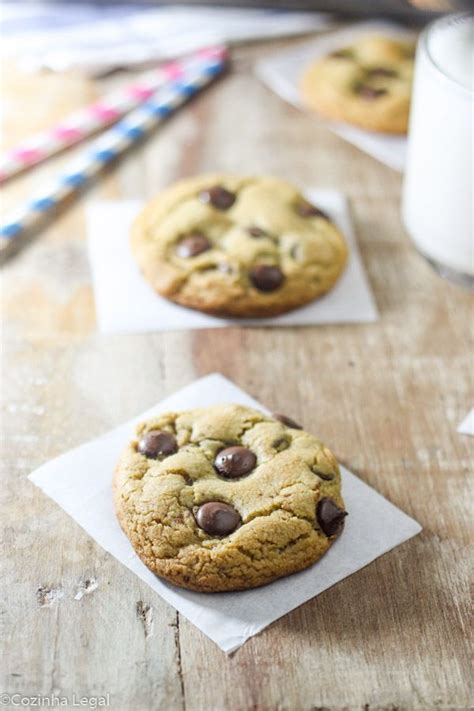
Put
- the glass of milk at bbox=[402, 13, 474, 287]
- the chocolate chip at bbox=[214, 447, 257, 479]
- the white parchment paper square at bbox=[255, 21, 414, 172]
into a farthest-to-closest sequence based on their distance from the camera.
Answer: the white parchment paper square at bbox=[255, 21, 414, 172]
the glass of milk at bbox=[402, 13, 474, 287]
the chocolate chip at bbox=[214, 447, 257, 479]

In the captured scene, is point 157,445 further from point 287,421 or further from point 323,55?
point 323,55

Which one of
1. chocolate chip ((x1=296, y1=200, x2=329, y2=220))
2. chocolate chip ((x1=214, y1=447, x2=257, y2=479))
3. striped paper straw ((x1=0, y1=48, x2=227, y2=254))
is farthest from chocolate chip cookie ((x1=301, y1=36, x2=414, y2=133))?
chocolate chip ((x1=214, y1=447, x2=257, y2=479))

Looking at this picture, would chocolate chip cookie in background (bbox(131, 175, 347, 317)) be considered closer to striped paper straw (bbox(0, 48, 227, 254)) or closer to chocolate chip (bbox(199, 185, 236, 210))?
chocolate chip (bbox(199, 185, 236, 210))

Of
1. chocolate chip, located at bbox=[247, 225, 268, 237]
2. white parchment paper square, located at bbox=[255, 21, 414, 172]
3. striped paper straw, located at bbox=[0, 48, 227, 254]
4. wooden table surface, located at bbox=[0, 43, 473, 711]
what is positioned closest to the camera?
wooden table surface, located at bbox=[0, 43, 473, 711]

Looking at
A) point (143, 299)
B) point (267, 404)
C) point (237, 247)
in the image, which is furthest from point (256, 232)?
point (267, 404)

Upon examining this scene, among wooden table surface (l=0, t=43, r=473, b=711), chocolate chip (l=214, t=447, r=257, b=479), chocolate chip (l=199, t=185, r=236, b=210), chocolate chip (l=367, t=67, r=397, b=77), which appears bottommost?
wooden table surface (l=0, t=43, r=473, b=711)

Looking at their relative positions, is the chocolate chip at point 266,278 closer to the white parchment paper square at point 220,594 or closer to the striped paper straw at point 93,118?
the white parchment paper square at point 220,594

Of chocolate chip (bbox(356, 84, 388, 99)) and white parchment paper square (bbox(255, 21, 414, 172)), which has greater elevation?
chocolate chip (bbox(356, 84, 388, 99))

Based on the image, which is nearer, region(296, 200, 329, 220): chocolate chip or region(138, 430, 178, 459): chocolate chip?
region(138, 430, 178, 459): chocolate chip
